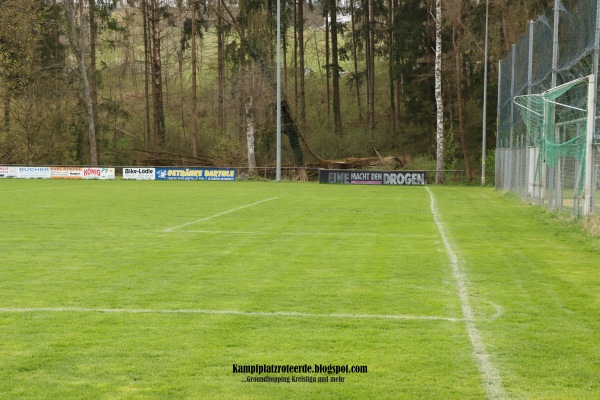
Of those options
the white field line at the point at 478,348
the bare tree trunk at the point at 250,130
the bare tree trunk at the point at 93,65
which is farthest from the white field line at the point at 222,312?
the bare tree trunk at the point at 93,65

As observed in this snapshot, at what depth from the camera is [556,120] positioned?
24.0 metres

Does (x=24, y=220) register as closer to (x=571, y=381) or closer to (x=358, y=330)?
(x=358, y=330)

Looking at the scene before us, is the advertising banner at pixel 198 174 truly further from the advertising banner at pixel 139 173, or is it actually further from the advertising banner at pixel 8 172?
the advertising banner at pixel 8 172

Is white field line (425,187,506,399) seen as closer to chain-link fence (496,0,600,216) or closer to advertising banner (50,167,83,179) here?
chain-link fence (496,0,600,216)

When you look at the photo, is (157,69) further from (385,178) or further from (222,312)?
(222,312)

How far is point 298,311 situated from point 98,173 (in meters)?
42.6

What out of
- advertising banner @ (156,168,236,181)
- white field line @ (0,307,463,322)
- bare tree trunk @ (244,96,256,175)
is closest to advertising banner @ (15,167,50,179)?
advertising banner @ (156,168,236,181)

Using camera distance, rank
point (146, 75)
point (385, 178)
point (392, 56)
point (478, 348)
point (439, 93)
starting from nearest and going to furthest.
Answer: point (478, 348) → point (385, 178) → point (439, 93) → point (392, 56) → point (146, 75)

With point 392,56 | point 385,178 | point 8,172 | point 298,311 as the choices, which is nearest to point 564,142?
point 298,311

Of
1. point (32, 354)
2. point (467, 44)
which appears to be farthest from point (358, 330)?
point (467, 44)

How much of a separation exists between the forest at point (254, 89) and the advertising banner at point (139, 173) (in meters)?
7.40

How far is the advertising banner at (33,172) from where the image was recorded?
160 ft

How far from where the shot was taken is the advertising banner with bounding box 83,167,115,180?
48.8 m

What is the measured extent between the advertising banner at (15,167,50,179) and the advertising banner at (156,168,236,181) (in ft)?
23.8
